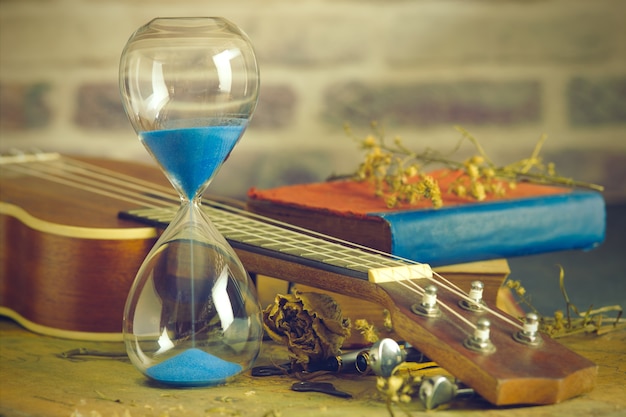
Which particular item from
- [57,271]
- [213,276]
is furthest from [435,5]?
[213,276]

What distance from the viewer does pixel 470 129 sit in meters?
2.07

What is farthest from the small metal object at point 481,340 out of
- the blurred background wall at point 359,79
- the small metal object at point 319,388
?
the blurred background wall at point 359,79

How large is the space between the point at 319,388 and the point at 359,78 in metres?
1.27

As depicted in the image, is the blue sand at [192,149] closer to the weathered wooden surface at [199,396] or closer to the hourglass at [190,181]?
the hourglass at [190,181]

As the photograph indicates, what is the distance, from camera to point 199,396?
0.86m

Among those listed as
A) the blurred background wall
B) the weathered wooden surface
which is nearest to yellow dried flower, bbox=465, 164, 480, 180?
the weathered wooden surface

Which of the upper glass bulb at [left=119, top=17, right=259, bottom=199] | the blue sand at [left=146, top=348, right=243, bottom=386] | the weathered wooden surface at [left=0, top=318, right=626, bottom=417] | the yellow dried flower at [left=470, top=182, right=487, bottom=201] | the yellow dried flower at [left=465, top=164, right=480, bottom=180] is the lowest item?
the weathered wooden surface at [left=0, top=318, right=626, bottom=417]

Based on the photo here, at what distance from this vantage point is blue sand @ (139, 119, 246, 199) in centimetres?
85

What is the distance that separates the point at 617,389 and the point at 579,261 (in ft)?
2.33

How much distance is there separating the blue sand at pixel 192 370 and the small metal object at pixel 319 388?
64 millimetres

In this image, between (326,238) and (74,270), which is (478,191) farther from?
(74,270)

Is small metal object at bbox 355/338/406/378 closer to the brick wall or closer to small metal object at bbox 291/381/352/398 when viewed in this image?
small metal object at bbox 291/381/352/398

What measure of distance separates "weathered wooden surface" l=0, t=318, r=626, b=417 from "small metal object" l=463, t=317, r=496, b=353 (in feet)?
0.16

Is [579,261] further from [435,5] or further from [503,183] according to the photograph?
[435,5]
